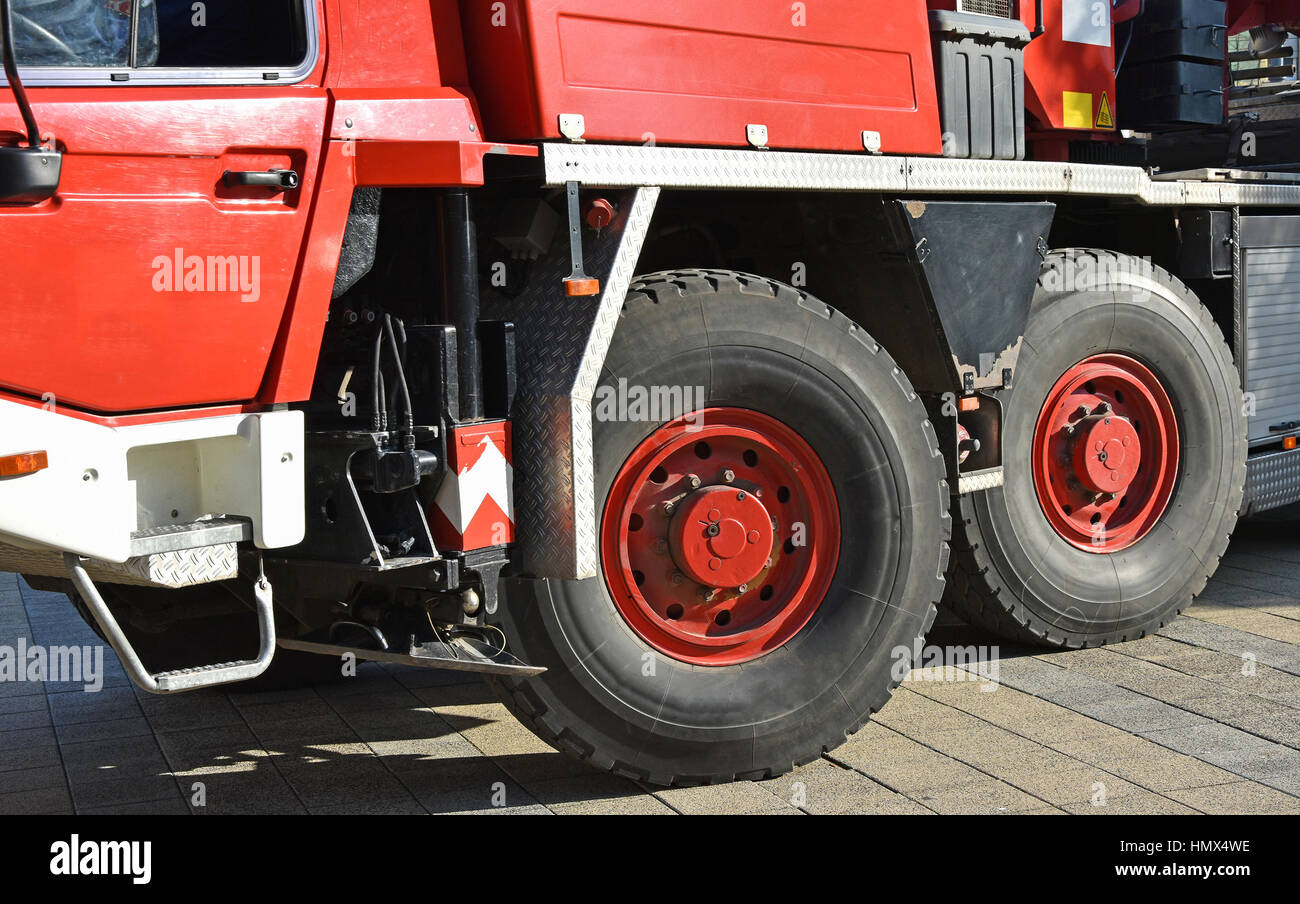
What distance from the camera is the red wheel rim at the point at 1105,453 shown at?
19.4 feet

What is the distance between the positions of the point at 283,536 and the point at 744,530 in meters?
1.43

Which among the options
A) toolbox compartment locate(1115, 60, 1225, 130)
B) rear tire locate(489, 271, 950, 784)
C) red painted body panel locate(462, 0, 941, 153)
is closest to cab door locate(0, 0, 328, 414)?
red painted body panel locate(462, 0, 941, 153)

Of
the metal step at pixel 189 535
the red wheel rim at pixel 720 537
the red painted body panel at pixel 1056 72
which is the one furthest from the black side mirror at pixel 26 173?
the red painted body panel at pixel 1056 72

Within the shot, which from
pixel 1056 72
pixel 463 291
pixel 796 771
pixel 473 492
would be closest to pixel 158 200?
pixel 463 291

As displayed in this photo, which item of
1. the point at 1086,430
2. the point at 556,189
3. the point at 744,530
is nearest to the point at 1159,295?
the point at 1086,430

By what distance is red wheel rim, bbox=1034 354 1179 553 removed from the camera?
233 inches

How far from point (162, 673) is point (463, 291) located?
4.27 ft

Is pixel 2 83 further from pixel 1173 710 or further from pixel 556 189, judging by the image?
pixel 1173 710

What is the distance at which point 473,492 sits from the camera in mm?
4059

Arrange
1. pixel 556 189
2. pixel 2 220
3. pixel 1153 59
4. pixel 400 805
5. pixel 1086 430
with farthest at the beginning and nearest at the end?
pixel 1153 59
pixel 1086 430
pixel 400 805
pixel 556 189
pixel 2 220

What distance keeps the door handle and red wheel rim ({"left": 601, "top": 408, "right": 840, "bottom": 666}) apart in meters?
1.30

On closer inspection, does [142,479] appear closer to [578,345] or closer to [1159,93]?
[578,345]

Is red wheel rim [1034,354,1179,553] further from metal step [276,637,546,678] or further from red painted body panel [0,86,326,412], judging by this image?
red painted body panel [0,86,326,412]

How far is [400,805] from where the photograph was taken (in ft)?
14.8
